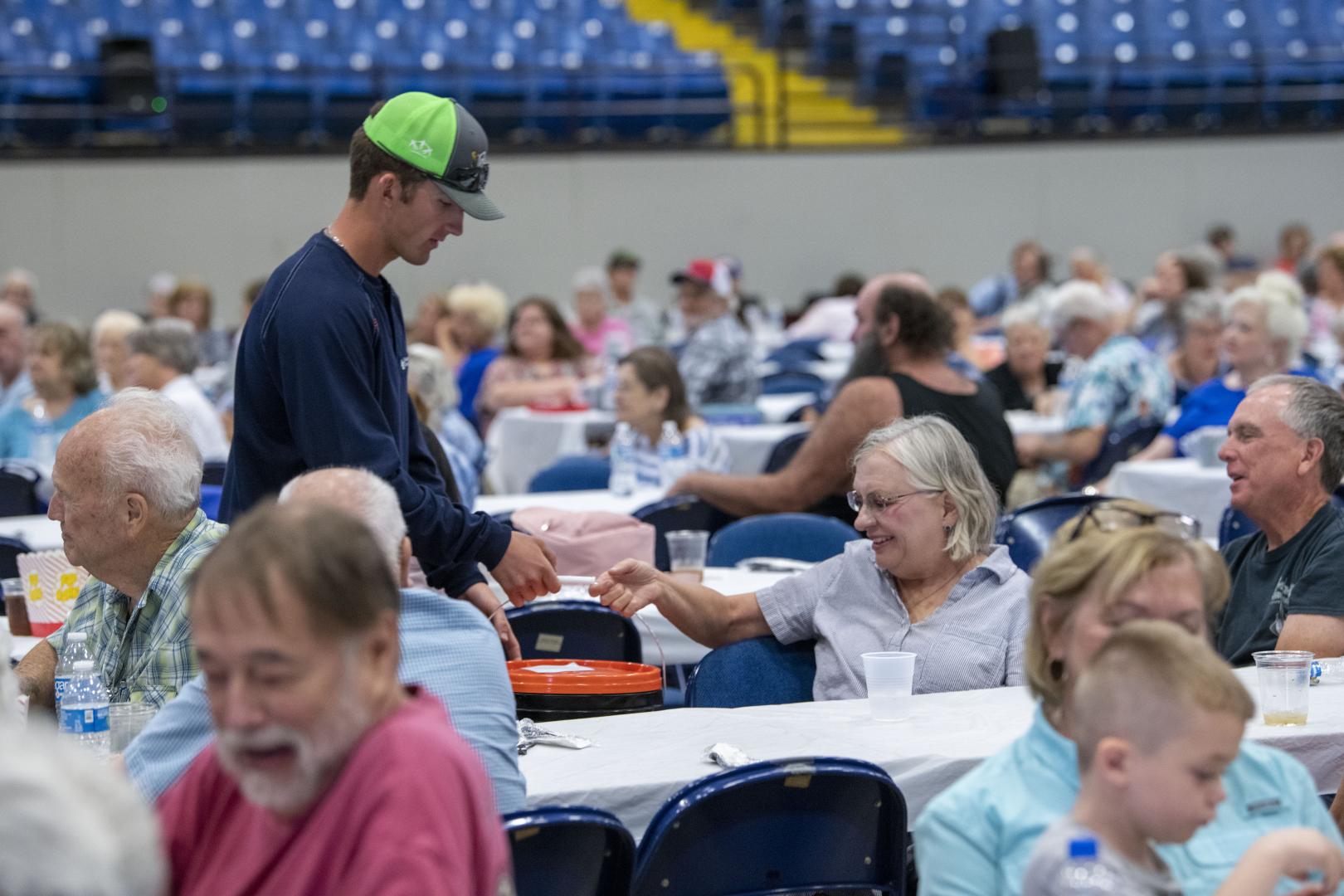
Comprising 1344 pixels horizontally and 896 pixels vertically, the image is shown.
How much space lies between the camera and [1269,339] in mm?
6926

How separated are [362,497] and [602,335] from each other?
1001 centimetres

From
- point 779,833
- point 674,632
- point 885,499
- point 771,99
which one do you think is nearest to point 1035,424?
point 674,632

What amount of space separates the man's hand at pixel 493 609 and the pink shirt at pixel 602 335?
785 centimetres

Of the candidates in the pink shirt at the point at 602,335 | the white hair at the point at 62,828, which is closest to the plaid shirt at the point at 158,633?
the white hair at the point at 62,828

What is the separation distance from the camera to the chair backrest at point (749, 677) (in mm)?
3555

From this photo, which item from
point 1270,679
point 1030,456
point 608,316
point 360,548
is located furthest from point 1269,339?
point 608,316

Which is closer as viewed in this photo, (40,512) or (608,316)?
(40,512)

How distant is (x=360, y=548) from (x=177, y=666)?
1.40 metres

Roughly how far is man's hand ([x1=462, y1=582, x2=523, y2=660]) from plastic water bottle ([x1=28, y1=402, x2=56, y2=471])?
4344 millimetres

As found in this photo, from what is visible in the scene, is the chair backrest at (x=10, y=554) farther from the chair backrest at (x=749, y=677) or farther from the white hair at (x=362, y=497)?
the white hair at (x=362, y=497)

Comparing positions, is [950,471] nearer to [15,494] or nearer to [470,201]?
[470,201]

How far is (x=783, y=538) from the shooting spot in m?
5.08

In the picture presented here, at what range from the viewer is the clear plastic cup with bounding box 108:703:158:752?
279 cm

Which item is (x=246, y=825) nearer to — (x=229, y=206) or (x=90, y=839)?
(x=90, y=839)
